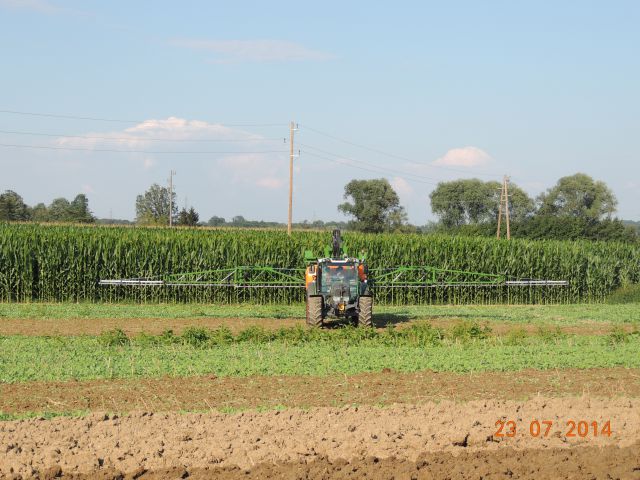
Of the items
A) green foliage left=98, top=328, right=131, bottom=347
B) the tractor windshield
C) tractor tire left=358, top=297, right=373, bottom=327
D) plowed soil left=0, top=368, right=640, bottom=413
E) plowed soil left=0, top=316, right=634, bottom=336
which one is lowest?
plowed soil left=0, top=316, right=634, bottom=336

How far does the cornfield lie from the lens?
33375 mm

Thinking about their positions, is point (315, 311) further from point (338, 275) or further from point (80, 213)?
point (80, 213)

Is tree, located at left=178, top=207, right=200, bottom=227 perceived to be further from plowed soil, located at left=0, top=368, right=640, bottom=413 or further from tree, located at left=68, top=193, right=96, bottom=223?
plowed soil, located at left=0, top=368, right=640, bottom=413

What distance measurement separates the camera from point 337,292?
22984mm

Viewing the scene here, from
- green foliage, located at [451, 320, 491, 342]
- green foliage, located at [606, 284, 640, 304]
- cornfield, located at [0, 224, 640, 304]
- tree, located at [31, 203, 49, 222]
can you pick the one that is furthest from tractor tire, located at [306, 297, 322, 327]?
tree, located at [31, 203, 49, 222]

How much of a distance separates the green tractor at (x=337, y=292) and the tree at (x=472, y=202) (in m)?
85.8

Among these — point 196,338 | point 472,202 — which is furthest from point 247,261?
point 472,202

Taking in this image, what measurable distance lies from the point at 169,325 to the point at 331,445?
1630cm

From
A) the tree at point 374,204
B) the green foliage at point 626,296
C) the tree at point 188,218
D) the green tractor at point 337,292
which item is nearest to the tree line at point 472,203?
the tree at point 374,204

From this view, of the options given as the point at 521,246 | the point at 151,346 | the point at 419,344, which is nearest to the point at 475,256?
the point at 521,246

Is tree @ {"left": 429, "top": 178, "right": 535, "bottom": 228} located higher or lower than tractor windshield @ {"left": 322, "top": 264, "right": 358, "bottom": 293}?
higher

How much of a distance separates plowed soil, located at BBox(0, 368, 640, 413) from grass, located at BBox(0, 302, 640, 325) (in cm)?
1237

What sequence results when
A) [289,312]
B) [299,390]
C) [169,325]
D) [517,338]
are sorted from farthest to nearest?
[289,312] → [169,325] → [517,338] → [299,390]

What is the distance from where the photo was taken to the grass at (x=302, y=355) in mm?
15312
